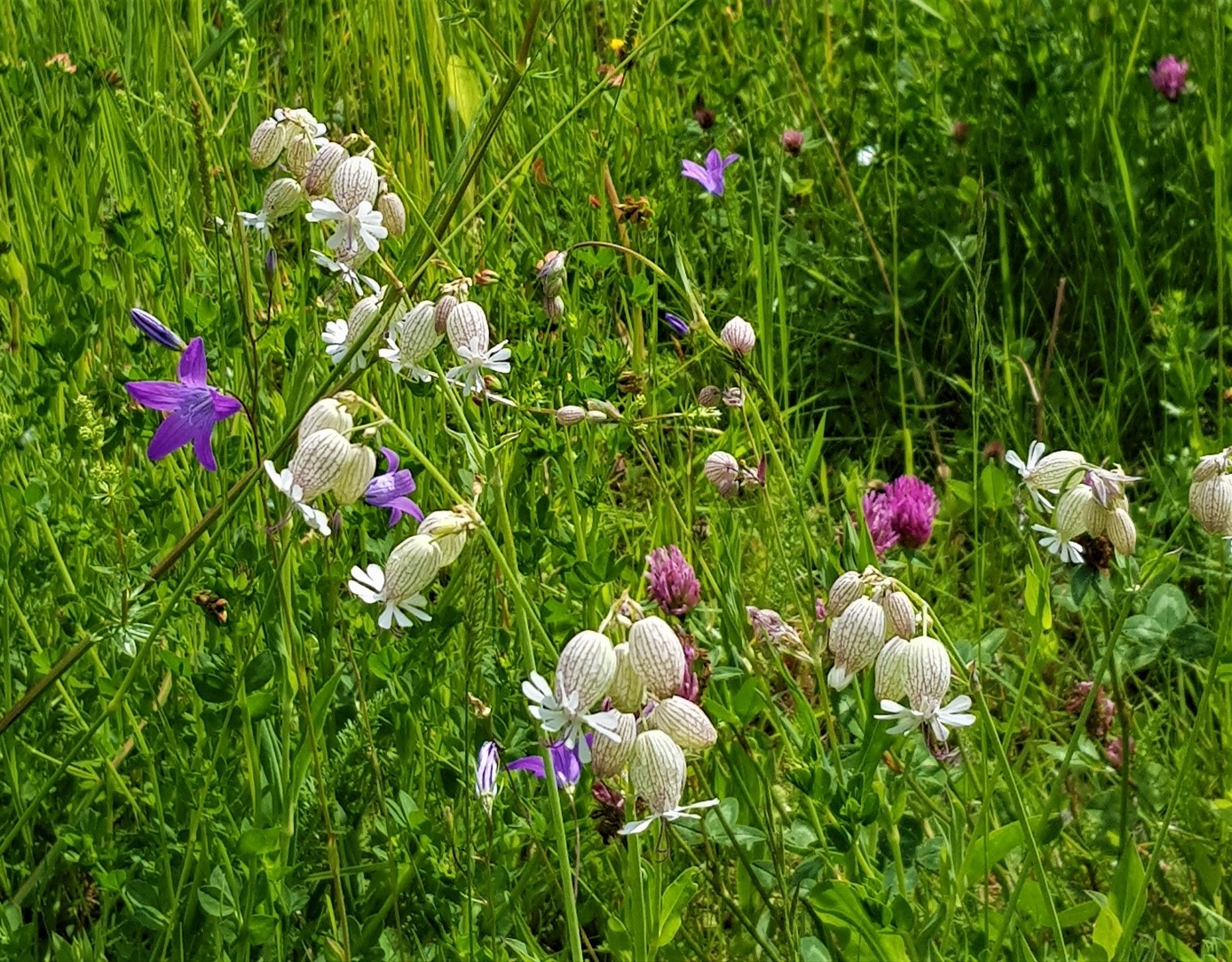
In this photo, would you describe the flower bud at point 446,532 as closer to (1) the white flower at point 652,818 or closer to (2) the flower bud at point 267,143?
(1) the white flower at point 652,818

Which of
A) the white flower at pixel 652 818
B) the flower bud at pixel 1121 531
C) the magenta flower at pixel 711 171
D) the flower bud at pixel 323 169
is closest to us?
the white flower at pixel 652 818

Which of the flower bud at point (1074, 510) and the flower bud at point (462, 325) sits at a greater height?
the flower bud at point (462, 325)

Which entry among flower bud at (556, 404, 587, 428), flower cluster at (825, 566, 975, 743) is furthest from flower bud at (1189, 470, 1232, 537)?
flower bud at (556, 404, 587, 428)

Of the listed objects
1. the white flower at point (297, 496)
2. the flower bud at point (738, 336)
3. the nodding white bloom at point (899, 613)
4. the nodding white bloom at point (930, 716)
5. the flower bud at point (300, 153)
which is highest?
the flower bud at point (300, 153)

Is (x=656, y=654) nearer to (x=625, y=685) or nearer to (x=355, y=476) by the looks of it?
(x=625, y=685)

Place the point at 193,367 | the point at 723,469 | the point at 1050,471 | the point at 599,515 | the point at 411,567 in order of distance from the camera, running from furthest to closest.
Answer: the point at 599,515, the point at 723,469, the point at 193,367, the point at 1050,471, the point at 411,567

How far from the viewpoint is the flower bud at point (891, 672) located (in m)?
1.10

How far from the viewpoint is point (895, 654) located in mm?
1105

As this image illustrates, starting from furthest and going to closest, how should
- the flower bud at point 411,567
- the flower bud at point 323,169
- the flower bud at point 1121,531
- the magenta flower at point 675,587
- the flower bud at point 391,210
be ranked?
the magenta flower at point 675,587 → the flower bud at point 391,210 → the flower bud at point 323,169 → the flower bud at point 1121,531 → the flower bud at point 411,567

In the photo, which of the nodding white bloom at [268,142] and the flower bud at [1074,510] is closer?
the flower bud at [1074,510]

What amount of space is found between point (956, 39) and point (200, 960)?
2.57 meters

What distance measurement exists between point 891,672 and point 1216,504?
0.33 meters

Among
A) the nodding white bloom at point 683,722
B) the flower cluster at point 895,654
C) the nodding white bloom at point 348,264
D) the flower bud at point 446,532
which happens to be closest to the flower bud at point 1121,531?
the flower cluster at point 895,654

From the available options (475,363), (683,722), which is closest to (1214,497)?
(683,722)
